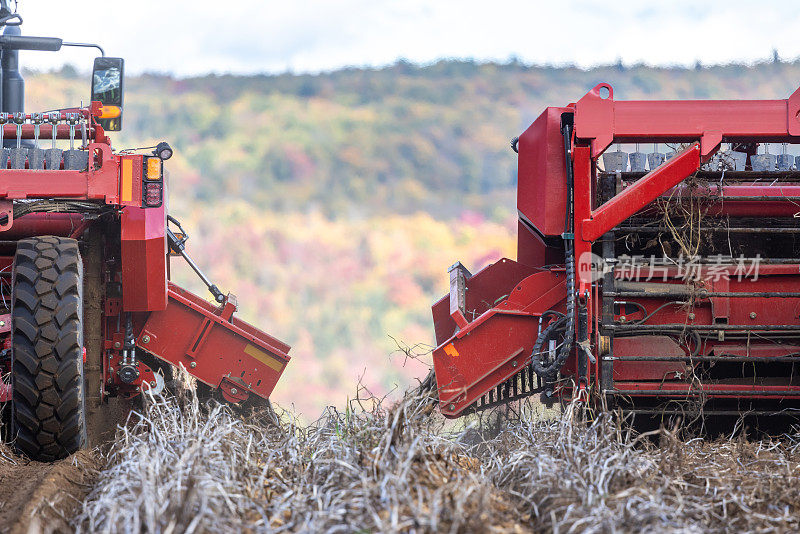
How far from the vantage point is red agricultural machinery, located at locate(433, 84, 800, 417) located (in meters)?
5.52

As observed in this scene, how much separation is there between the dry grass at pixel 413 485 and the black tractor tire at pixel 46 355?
0.75 metres

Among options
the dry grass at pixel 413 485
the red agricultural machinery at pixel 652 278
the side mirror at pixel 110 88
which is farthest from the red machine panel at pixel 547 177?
the side mirror at pixel 110 88

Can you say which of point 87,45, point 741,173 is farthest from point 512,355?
point 87,45

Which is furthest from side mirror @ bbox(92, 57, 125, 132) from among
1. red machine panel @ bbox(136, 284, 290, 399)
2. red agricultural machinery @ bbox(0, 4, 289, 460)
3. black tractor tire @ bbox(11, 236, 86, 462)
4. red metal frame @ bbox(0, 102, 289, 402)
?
black tractor tire @ bbox(11, 236, 86, 462)

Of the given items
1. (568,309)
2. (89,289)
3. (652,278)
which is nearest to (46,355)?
(89,289)

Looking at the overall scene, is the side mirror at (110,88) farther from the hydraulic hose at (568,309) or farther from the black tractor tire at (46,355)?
the hydraulic hose at (568,309)

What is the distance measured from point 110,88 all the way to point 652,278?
3.96 m

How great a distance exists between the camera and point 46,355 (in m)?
4.90

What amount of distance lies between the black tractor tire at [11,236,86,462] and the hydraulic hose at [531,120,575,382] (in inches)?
103

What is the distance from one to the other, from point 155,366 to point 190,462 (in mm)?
3826

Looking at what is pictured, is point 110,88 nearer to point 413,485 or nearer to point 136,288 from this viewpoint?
point 136,288

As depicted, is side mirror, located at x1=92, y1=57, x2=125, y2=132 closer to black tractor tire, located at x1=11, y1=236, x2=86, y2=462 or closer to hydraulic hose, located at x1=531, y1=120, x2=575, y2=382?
black tractor tire, located at x1=11, y1=236, x2=86, y2=462

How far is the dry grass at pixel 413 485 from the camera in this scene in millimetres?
2992

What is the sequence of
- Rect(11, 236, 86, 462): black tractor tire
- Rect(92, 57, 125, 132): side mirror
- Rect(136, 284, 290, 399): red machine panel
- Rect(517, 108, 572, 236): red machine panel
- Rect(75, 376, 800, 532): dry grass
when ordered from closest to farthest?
1. Rect(75, 376, 800, 532): dry grass
2. Rect(11, 236, 86, 462): black tractor tire
3. Rect(517, 108, 572, 236): red machine panel
4. Rect(92, 57, 125, 132): side mirror
5. Rect(136, 284, 290, 399): red machine panel
